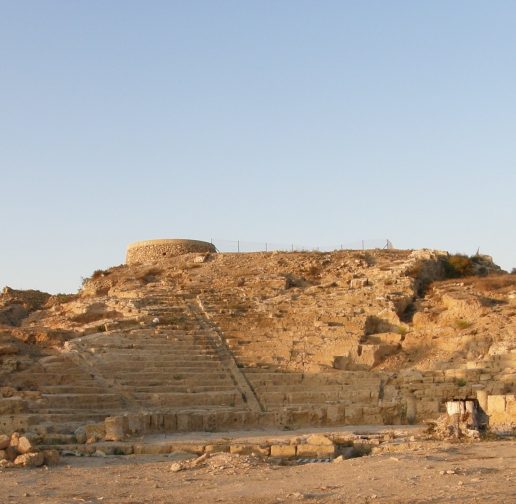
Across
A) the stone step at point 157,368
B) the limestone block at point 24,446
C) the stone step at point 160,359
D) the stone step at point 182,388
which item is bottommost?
the limestone block at point 24,446

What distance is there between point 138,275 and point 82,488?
2122cm

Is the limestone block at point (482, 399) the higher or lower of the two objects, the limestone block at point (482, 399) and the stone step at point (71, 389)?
the lower

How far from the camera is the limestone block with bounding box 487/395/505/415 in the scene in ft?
58.0

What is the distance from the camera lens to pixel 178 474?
40.2 feet

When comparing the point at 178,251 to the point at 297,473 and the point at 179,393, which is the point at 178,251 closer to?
the point at 179,393

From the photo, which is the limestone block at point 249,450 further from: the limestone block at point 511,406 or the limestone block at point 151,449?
the limestone block at point 511,406

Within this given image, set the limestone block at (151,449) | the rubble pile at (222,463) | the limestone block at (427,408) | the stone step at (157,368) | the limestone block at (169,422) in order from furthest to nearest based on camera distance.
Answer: the stone step at (157,368)
the limestone block at (427,408)
the limestone block at (169,422)
the limestone block at (151,449)
the rubble pile at (222,463)

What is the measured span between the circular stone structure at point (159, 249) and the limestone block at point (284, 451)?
21.6 meters

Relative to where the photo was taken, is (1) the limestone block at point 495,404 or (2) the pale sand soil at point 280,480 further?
(1) the limestone block at point 495,404

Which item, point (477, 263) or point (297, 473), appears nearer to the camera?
point (297, 473)

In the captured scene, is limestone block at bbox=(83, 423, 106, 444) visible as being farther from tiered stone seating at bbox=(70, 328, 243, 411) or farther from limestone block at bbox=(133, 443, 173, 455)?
tiered stone seating at bbox=(70, 328, 243, 411)

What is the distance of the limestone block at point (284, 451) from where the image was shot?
46.5ft

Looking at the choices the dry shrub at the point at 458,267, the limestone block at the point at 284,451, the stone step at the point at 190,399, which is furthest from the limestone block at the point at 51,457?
the dry shrub at the point at 458,267

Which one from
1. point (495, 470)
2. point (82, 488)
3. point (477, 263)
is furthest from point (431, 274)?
point (82, 488)
